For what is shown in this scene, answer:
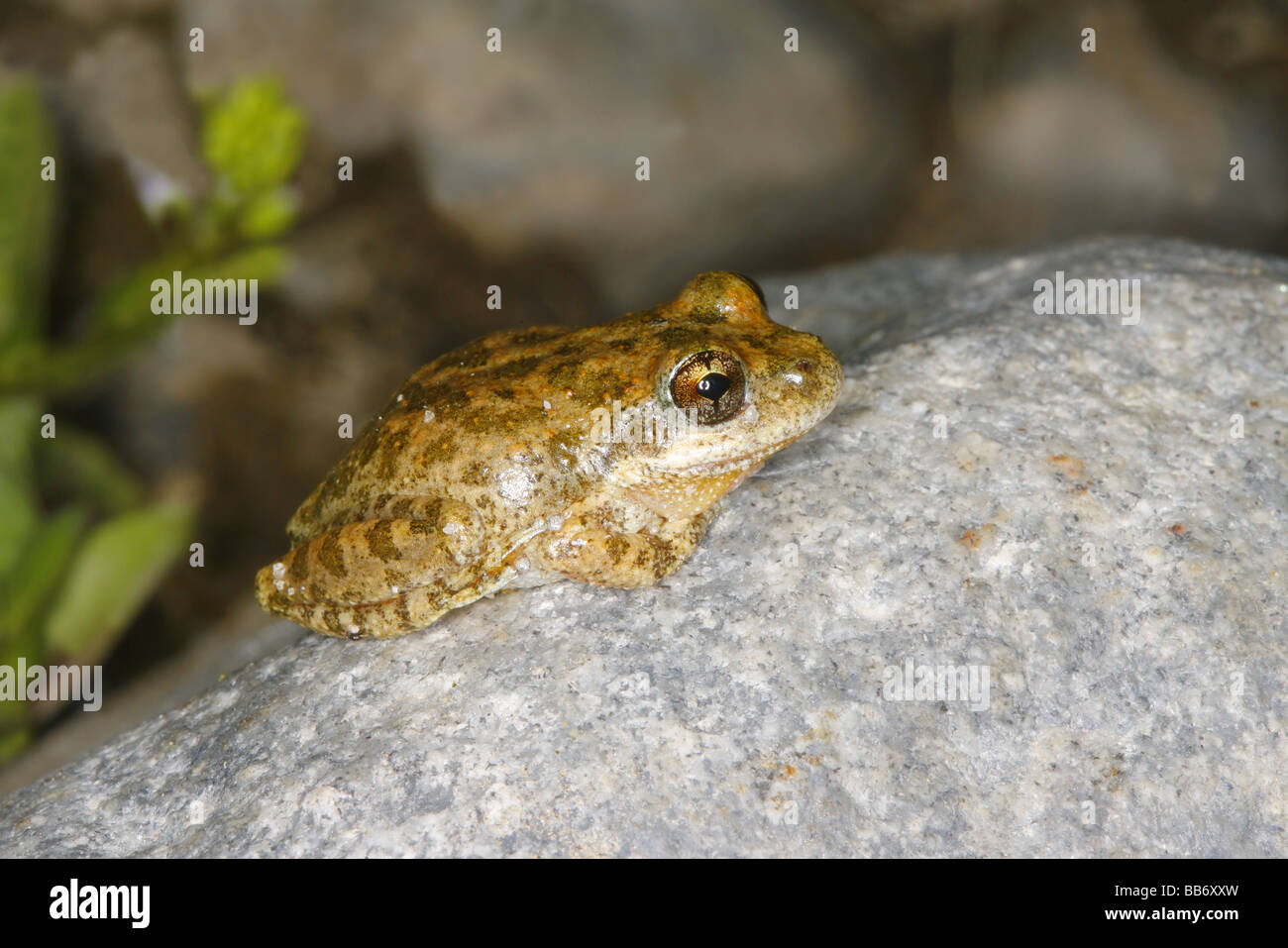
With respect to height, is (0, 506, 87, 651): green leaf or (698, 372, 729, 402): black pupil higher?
(698, 372, 729, 402): black pupil

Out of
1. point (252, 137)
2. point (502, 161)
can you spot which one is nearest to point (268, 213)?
point (252, 137)

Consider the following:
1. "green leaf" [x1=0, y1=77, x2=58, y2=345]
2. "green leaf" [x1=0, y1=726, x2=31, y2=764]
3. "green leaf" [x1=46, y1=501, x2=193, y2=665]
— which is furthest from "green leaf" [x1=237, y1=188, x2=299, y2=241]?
"green leaf" [x1=0, y1=726, x2=31, y2=764]

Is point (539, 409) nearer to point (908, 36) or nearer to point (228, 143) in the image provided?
point (228, 143)

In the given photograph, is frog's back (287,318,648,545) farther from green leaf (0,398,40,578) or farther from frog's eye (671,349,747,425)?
green leaf (0,398,40,578)

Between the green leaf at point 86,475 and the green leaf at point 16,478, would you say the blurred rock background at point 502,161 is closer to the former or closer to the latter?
the green leaf at point 86,475

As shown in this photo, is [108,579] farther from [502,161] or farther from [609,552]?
[502,161]
